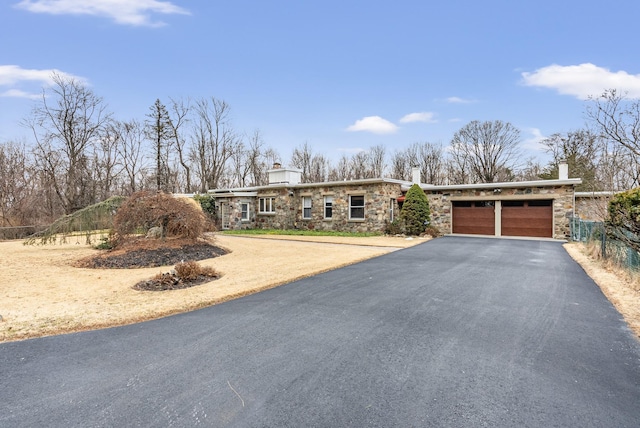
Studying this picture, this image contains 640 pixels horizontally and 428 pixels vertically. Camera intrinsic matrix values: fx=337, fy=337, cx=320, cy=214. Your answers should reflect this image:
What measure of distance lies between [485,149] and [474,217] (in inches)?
774

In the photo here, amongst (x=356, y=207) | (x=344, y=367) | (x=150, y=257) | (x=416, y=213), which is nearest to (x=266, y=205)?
(x=356, y=207)

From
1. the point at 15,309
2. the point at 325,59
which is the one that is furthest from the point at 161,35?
the point at 15,309

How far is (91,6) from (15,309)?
1223 cm

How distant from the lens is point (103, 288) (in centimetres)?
708

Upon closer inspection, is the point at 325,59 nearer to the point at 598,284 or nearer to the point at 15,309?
the point at 598,284

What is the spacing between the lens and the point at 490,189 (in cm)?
1873

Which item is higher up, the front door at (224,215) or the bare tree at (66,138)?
the bare tree at (66,138)

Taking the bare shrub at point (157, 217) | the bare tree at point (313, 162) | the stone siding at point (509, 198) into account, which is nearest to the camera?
the bare shrub at point (157, 217)

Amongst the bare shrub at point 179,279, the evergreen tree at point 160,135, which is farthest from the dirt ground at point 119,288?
the evergreen tree at point 160,135

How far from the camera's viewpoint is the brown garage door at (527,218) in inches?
680

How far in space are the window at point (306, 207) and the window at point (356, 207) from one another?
324 cm

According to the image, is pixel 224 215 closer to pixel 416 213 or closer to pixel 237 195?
pixel 237 195

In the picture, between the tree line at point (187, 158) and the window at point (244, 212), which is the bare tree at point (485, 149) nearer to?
the tree line at point (187, 158)

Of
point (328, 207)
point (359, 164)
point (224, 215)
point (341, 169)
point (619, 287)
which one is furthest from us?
point (341, 169)
